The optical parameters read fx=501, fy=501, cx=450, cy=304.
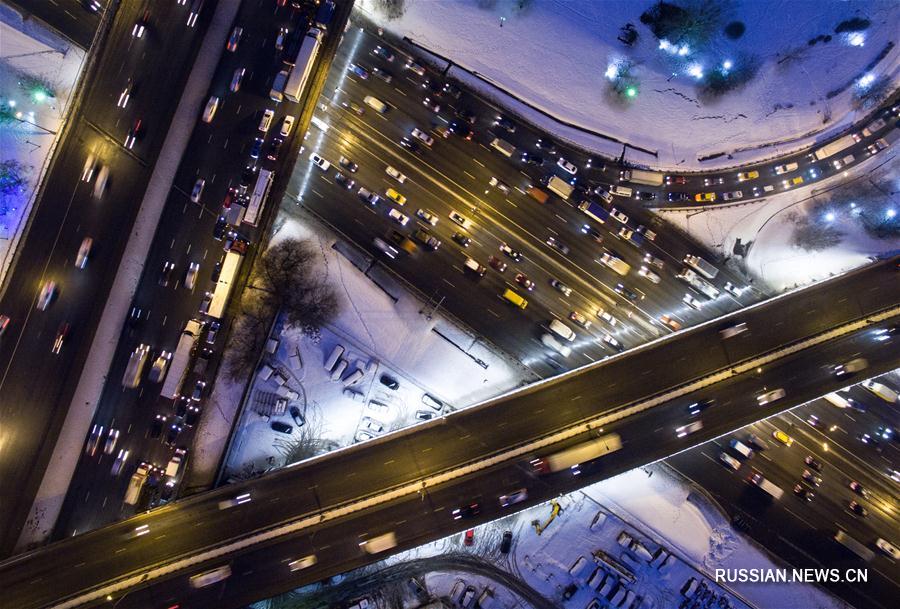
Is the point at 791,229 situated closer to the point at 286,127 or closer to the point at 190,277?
the point at 286,127

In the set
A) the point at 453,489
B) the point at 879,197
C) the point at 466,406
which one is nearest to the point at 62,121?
the point at 466,406

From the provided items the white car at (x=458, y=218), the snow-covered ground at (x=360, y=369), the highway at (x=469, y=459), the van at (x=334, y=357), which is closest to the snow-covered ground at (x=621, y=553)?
the highway at (x=469, y=459)

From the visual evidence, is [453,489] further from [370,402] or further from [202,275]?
[202,275]

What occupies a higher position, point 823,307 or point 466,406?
point 823,307

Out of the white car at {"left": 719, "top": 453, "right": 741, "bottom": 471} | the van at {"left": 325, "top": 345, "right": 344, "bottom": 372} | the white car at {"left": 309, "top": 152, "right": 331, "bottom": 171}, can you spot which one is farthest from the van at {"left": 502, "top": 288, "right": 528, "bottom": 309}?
the white car at {"left": 719, "top": 453, "right": 741, "bottom": 471}

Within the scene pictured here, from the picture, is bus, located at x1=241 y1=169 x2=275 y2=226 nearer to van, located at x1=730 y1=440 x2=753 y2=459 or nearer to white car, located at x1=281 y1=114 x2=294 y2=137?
white car, located at x1=281 y1=114 x2=294 y2=137

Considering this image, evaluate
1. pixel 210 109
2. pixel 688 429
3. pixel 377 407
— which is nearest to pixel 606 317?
pixel 688 429
